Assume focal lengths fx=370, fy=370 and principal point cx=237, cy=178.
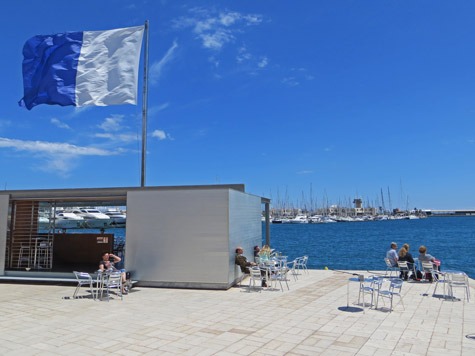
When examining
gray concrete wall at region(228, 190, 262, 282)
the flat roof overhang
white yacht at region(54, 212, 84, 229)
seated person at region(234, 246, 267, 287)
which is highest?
white yacht at region(54, 212, 84, 229)

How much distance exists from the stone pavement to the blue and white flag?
19.0 ft

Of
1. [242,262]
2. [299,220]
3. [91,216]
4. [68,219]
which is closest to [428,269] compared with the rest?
[242,262]

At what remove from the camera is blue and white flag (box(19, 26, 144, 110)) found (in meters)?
11.2

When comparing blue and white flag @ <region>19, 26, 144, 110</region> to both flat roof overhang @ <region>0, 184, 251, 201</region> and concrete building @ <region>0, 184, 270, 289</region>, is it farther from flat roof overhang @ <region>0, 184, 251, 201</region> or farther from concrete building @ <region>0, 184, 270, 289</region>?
concrete building @ <region>0, 184, 270, 289</region>

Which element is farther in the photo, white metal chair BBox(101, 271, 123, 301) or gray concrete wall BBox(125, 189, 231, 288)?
gray concrete wall BBox(125, 189, 231, 288)

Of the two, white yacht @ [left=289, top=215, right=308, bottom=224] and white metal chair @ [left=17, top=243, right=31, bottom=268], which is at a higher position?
white yacht @ [left=289, top=215, right=308, bottom=224]

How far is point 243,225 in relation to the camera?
466 inches

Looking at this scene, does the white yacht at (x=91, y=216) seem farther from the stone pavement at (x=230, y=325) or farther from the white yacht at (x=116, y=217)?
the stone pavement at (x=230, y=325)

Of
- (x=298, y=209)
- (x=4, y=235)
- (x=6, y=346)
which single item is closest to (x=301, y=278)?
(x=6, y=346)

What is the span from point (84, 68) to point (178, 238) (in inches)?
238

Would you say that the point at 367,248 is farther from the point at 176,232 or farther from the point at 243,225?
the point at 176,232

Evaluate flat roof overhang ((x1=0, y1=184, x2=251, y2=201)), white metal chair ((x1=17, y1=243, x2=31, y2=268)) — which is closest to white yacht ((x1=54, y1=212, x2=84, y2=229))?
white metal chair ((x1=17, y1=243, x2=31, y2=268))

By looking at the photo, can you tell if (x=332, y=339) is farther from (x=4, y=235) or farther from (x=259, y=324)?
(x=4, y=235)

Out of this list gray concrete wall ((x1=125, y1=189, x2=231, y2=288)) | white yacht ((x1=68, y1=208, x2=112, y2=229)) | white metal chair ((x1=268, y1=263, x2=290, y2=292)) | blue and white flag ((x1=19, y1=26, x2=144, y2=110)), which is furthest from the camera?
white yacht ((x1=68, y1=208, x2=112, y2=229))
